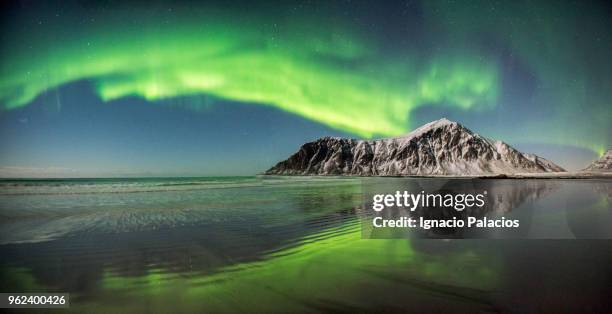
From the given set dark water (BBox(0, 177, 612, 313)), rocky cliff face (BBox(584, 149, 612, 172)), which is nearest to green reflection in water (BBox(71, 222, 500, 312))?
dark water (BBox(0, 177, 612, 313))

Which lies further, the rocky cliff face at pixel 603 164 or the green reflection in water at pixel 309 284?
the rocky cliff face at pixel 603 164

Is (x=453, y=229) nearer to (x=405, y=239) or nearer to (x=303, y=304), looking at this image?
(x=405, y=239)

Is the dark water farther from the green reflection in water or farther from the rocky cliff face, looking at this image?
the rocky cliff face

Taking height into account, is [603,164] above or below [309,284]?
above

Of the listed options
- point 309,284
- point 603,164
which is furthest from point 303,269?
point 603,164

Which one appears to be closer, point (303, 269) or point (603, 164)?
point (303, 269)

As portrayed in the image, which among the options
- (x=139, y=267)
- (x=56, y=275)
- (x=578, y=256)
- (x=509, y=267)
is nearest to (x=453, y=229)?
(x=578, y=256)

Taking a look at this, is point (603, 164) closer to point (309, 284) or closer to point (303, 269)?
point (303, 269)

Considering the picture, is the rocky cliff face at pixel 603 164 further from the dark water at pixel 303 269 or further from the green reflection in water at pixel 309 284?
the green reflection in water at pixel 309 284

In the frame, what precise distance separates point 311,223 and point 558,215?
11.6m

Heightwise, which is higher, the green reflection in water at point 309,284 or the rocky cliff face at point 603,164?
the rocky cliff face at point 603,164

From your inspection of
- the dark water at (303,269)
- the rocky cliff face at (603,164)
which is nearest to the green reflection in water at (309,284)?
the dark water at (303,269)

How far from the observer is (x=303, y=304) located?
204 inches

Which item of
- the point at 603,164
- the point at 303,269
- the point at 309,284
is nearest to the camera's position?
the point at 309,284
